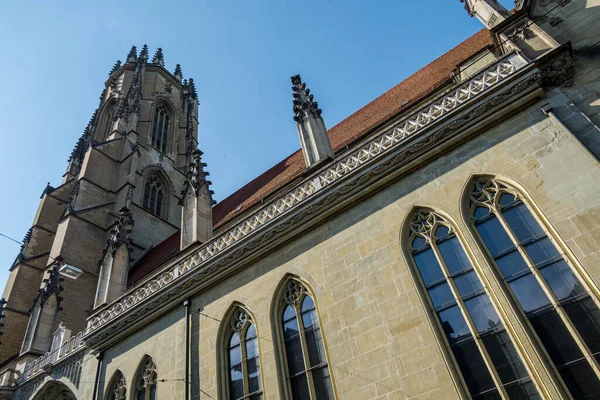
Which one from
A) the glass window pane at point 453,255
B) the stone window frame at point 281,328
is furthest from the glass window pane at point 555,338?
the stone window frame at point 281,328

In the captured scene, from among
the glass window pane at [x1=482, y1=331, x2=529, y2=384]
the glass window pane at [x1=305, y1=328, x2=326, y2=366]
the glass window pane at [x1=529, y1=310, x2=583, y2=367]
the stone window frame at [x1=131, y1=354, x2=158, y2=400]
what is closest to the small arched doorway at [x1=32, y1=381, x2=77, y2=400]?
the stone window frame at [x1=131, y1=354, x2=158, y2=400]

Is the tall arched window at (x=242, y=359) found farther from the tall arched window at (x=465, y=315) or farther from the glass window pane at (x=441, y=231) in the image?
the glass window pane at (x=441, y=231)

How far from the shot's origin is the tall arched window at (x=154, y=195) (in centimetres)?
2362

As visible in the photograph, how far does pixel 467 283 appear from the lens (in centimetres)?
636

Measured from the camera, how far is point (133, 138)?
25672 mm

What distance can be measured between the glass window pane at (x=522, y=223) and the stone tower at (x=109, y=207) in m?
8.85

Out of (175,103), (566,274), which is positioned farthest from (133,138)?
(566,274)

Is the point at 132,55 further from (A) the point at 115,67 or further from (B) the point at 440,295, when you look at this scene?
(B) the point at 440,295

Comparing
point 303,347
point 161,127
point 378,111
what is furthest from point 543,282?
point 161,127

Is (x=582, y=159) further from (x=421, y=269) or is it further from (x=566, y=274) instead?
(x=421, y=269)

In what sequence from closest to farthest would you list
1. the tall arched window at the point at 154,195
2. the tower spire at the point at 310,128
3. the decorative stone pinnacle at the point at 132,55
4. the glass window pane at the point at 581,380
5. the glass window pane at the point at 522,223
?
1. the glass window pane at the point at 581,380
2. the glass window pane at the point at 522,223
3. the tower spire at the point at 310,128
4. the tall arched window at the point at 154,195
5. the decorative stone pinnacle at the point at 132,55

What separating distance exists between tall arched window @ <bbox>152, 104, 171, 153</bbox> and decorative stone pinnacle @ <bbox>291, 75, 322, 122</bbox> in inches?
682

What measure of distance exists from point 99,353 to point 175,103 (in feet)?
78.3

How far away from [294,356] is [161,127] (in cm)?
2504
